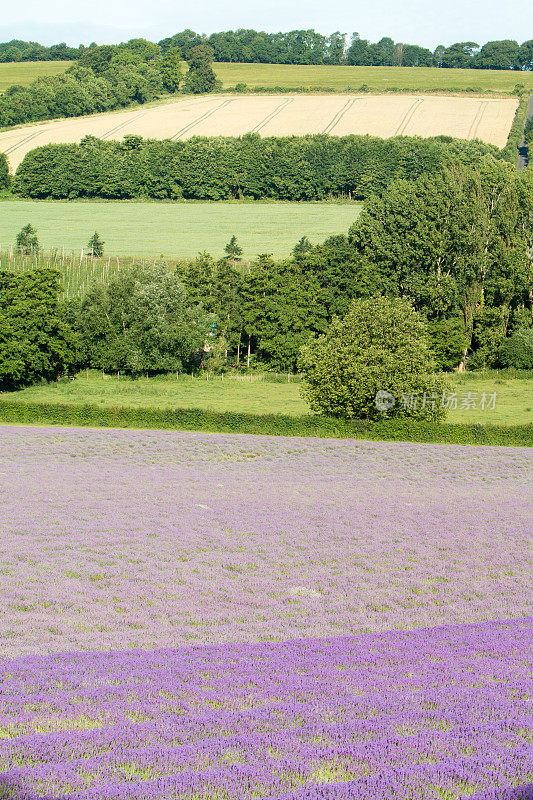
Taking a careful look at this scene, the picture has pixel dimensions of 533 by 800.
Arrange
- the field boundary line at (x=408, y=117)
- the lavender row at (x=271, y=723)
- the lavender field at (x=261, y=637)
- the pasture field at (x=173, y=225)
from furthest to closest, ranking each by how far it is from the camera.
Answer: the field boundary line at (x=408, y=117), the pasture field at (x=173, y=225), the lavender field at (x=261, y=637), the lavender row at (x=271, y=723)

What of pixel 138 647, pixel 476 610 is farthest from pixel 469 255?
pixel 138 647

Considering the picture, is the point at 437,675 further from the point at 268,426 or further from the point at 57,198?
the point at 57,198

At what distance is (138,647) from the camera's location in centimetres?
1600

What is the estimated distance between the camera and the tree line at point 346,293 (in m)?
75.9

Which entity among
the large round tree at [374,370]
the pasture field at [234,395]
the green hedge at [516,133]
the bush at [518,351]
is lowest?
the pasture field at [234,395]

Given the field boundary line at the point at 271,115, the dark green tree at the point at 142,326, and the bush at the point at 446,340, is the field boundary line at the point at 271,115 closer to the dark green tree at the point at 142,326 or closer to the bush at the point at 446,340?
the dark green tree at the point at 142,326

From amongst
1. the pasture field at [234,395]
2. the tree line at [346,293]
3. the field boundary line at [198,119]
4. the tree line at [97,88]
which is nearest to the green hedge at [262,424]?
the pasture field at [234,395]

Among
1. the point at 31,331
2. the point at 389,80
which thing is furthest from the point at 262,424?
the point at 389,80

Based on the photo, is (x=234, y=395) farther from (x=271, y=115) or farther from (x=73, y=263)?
(x=271, y=115)

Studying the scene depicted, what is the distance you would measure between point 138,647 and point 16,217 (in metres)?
112

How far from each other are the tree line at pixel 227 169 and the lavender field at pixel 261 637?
100505 millimetres

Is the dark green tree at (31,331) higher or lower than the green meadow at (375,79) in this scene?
lower

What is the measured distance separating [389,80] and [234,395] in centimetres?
14567

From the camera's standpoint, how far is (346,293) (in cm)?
8406
